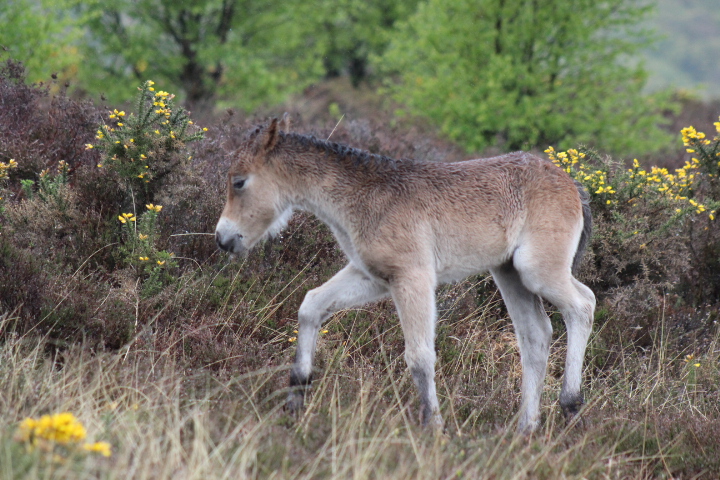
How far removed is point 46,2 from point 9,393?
31.9 ft

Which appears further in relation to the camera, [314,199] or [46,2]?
[46,2]

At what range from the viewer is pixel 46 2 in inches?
472

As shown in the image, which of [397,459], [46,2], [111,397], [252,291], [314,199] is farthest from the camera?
[46,2]

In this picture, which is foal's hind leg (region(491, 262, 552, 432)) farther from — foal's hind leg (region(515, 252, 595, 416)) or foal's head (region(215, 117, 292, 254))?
foal's head (region(215, 117, 292, 254))

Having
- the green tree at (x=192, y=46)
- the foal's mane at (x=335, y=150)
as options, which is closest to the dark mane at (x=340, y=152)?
the foal's mane at (x=335, y=150)

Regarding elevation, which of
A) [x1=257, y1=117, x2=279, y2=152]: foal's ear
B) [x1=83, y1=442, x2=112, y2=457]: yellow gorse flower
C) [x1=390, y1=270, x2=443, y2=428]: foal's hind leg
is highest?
[x1=257, y1=117, x2=279, y2=152]: foal's ear

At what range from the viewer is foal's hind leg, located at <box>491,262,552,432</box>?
540 centimetres

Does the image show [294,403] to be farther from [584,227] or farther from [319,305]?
[584,227]

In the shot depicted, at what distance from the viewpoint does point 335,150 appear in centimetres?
501

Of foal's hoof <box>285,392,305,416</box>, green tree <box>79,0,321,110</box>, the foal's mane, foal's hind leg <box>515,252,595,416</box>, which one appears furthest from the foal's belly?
green tree <box>79,0,321,110</box>

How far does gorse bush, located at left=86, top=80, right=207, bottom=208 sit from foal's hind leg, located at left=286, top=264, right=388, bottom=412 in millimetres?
2248

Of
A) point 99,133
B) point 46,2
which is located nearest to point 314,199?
point 99,133

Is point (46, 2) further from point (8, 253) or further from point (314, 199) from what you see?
point (314, 199)

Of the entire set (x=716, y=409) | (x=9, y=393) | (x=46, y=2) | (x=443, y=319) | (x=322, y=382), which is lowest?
(x=716, y=409)
